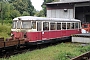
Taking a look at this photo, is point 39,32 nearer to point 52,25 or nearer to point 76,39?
point 52,25

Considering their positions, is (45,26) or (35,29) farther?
(45,26)

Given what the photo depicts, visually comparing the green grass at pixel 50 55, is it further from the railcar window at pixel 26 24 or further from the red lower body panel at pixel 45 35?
the railcar window at pixel 26 24

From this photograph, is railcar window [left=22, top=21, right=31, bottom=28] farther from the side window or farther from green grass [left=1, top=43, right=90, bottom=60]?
green grass [left=1, top=43, right=90, bottom=60]

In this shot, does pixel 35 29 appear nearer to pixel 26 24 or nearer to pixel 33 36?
pixel 33 36

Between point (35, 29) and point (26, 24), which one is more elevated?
point (26, 24)

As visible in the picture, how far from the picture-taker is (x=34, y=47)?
17.3m

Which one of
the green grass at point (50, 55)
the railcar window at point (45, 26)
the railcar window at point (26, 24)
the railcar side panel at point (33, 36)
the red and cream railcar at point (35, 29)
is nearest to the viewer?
the green grass at point (50, 55)

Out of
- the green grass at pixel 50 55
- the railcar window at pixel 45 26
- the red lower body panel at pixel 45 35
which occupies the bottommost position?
the green grass at pixel 50 55

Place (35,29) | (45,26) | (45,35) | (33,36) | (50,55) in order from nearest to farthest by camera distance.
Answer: (50,55)
(33,36)
(35,29)
(45,35)
(45,26)

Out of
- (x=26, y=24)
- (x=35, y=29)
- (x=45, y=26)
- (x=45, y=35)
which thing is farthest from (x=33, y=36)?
(x=45, y=26)

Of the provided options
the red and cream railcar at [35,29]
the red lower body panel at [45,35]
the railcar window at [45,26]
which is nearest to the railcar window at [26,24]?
the red and cream railcar at [35,29]

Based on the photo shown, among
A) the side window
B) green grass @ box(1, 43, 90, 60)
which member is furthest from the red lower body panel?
green grass @ box(1, 43, 90, 60)

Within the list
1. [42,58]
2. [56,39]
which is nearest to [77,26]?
[56,39]

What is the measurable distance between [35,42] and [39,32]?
37.6 inches
